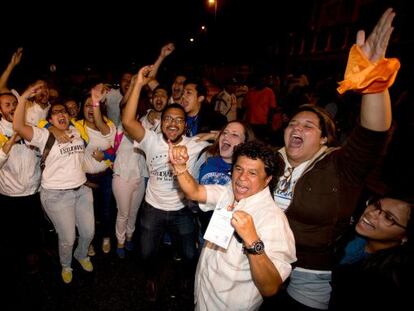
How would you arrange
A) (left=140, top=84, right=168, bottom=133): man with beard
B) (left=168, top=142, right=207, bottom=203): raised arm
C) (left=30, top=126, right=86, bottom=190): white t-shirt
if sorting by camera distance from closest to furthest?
(left=168, top=142, right=207, bottom=203): raised arm → (left=30, top=126, right=86, bottom=190): white t-shirt → (left=140, top=84, right=168, bottom=133): man with beard

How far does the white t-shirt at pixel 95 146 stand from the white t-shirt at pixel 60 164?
478 millimetres

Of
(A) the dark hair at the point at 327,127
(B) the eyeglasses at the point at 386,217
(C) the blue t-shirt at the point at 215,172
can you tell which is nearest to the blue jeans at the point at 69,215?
(C) the blue t-shirt at the point at 215,172

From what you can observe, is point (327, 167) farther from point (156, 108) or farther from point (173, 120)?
point (156, 108)

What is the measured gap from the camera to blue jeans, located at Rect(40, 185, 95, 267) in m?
3.10

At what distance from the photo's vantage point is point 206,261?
200 cm

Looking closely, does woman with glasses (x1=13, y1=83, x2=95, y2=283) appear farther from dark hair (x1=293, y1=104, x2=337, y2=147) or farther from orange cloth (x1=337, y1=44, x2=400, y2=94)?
orange cloth (x1=337, y1=44, x2=400, y2=94)

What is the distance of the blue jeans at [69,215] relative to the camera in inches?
122

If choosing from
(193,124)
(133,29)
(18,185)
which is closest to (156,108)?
(193,124)

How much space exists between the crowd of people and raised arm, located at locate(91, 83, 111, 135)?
0.02 m

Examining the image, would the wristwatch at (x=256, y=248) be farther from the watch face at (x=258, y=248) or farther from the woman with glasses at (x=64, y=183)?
the woman with glasses at (x=64, y=183)

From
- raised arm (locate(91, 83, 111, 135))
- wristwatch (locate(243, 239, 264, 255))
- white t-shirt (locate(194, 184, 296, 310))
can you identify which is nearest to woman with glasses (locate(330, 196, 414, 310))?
white t-shirt (locate(194, 184, 296, 310))

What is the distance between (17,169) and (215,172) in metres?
2.31

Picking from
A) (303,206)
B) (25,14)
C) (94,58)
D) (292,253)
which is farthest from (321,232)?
(94,58)

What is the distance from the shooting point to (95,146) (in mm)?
3791
